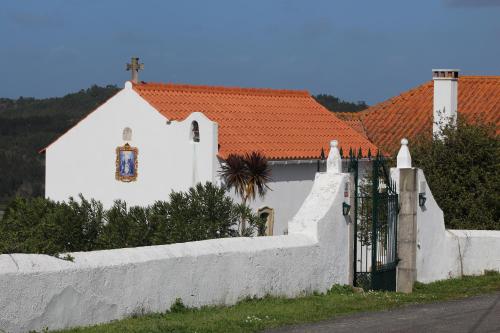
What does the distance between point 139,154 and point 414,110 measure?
11923mm

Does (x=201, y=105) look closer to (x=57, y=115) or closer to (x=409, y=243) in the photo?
(x=409, y=243)

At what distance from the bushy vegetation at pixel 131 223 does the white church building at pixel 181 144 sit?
7.28 metres

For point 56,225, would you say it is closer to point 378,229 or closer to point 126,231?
point 126,231

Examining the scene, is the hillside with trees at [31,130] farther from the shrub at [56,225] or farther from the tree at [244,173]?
the shrub at [56,225]

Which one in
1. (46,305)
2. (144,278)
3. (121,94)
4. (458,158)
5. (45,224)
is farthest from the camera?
(121,94)

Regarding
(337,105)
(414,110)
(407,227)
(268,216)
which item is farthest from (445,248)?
(337,105)

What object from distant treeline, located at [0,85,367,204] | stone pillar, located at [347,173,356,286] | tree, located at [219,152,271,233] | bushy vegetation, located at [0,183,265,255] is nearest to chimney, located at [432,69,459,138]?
tree, located at [219,152,271,233]

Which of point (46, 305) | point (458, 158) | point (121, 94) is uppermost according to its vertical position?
point (121, 94)

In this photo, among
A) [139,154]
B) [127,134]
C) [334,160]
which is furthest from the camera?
[127,134]

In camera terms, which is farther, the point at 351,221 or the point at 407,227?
the point at 407,227

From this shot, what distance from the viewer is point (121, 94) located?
3247 centimetres

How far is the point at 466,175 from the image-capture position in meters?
24.4

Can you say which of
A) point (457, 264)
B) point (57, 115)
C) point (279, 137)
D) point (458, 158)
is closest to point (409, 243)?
point (457, 264)

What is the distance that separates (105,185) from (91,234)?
11.2 metres
